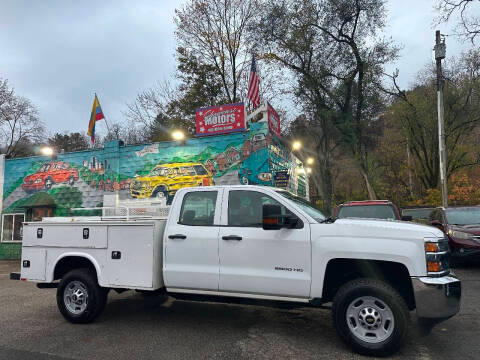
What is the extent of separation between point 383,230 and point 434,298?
88 cm

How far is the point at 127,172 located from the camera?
1412 cm

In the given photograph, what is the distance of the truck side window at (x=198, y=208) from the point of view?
5191 mm

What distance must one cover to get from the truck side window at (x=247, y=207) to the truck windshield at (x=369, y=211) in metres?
5.09

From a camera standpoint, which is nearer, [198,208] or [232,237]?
[232,237]

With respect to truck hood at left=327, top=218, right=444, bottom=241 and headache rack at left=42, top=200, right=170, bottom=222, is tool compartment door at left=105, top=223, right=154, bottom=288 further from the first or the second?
truck hood at left=327, top=218, right=444, bottom=241

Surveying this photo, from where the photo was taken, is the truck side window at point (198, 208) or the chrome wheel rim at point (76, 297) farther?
the chrome wheel rim at point (76, 297)

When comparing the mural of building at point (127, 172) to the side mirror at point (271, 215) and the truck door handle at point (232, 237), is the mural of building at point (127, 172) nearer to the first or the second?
the truck door handle at point (232, 237)

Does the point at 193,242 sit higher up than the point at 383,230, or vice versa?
the point at 383,230

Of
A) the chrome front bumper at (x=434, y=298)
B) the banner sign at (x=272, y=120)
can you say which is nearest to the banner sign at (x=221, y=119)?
the banner sign at (x=272, y=120)

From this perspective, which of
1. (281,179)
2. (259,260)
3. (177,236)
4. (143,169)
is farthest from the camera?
(143,169)

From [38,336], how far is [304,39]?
65.3ft

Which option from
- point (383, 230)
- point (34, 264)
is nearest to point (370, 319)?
point (383, 230)

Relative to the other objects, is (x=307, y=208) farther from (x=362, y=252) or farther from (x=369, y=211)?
(x=369, y=211)

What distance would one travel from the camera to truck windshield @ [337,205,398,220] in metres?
9.27
